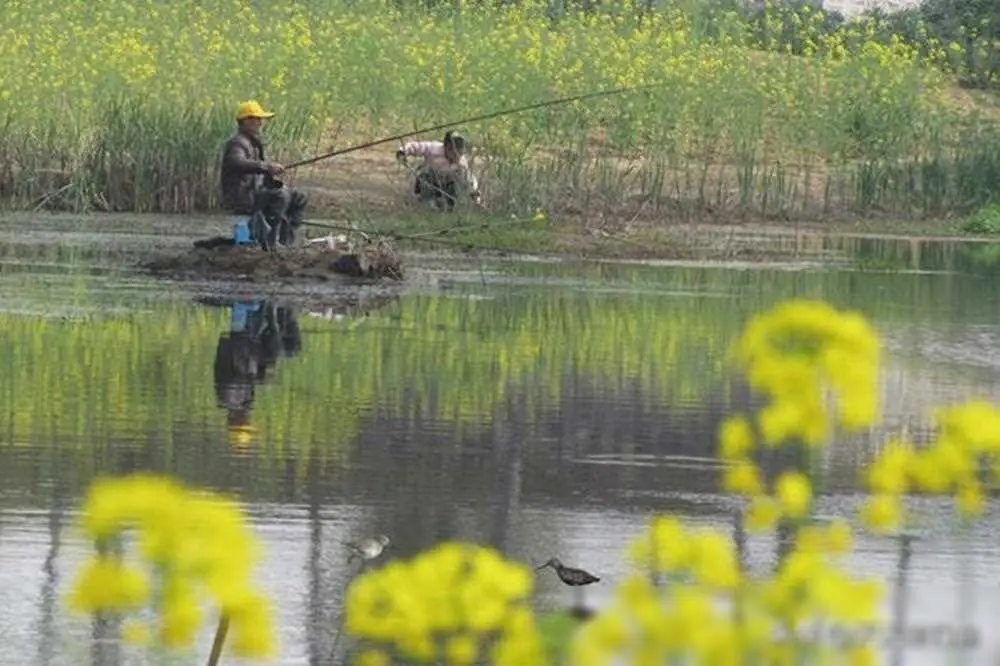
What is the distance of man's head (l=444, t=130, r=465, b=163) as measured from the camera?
3100 cm

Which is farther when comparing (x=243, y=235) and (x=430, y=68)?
(x=430, y=68)

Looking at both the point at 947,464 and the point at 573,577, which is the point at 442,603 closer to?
the point at 947,464

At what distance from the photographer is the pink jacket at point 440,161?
30781 mm

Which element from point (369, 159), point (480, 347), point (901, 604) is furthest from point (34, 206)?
point (901, 604)

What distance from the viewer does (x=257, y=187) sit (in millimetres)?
23266

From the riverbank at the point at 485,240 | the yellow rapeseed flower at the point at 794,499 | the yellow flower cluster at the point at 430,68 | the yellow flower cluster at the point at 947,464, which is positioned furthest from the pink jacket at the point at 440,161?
the yellow rapeseed flower at the point at 794,499

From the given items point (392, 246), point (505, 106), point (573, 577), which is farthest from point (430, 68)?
point (573, 577)

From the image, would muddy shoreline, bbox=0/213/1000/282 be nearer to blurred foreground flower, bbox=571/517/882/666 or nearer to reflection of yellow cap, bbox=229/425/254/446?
reflection of yellow cap, bbox=229/425/254/446

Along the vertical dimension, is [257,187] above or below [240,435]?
above

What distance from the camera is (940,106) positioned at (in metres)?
40.1

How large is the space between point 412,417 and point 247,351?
3.18 metres

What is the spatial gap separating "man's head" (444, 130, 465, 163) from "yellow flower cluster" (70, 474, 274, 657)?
27703mm

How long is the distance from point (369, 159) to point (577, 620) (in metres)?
32.8

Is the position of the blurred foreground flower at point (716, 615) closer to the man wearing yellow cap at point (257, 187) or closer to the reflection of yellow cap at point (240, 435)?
the reflection of yellow cap at point (240, 435)
